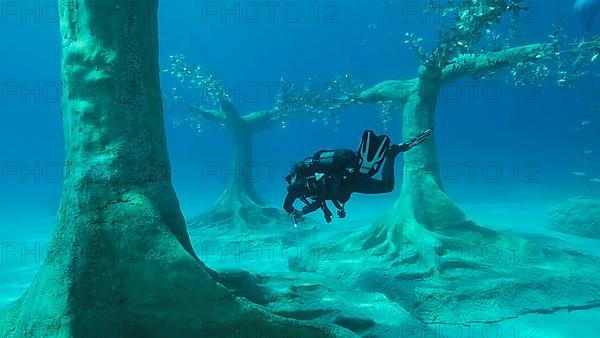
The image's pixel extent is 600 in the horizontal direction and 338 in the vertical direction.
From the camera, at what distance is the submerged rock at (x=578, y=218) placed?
1484 centimetres

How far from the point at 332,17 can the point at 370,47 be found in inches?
811

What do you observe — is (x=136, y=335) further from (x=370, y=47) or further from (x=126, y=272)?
(x=370, y=47)

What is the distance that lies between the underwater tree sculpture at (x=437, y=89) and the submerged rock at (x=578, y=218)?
578cm

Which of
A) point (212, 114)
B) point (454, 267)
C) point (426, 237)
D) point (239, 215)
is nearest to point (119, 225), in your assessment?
point (454, 267)

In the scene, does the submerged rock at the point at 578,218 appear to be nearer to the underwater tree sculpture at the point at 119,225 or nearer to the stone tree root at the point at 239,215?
the stone tree root at the point at 239,215

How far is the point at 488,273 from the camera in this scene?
8766 mm

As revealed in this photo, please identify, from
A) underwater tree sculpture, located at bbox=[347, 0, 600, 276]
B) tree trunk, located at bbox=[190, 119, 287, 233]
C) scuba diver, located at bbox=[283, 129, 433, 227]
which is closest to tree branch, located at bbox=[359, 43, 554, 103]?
underwater tree sculpture, located at bbox=[347, 0, 600, 276]

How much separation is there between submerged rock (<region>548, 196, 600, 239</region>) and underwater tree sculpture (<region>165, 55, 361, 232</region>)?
29.9 feet

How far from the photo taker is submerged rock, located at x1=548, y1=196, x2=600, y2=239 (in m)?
14.8

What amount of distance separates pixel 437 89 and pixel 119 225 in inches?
372

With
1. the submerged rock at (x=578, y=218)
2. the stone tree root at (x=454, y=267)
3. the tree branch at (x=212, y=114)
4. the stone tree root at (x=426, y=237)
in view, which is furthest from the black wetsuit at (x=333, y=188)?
the tree branch at (x=212, y=114)

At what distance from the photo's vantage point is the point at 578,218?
15.8 meters

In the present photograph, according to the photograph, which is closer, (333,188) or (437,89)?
(333,188)

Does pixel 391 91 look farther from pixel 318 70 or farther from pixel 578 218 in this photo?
pixel 318 70
